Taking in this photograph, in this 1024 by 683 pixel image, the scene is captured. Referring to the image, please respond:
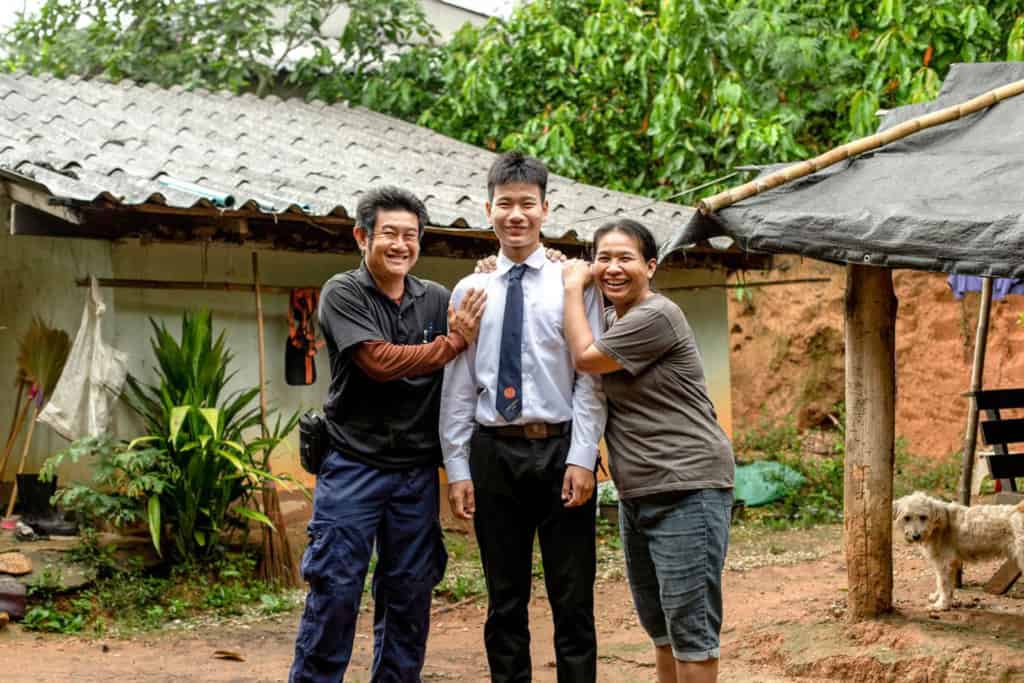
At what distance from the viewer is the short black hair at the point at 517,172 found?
401 cm

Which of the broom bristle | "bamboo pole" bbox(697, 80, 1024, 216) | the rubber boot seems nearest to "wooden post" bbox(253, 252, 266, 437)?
the broom bristle

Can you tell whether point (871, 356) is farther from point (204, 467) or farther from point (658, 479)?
point (204, 467)

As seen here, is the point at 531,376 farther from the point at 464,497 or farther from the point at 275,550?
the point at 275,550

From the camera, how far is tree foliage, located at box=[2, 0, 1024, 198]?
438 inches

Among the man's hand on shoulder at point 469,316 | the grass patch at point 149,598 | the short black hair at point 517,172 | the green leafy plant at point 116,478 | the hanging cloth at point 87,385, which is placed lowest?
the grass patch at point 149,598

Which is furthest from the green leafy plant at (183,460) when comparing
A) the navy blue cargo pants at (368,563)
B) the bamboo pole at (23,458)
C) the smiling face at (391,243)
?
the smiling face at (391,243)

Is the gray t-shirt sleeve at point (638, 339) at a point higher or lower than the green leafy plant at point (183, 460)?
higher

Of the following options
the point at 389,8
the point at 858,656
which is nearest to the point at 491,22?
the point at 389,8

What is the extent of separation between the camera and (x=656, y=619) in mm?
4152

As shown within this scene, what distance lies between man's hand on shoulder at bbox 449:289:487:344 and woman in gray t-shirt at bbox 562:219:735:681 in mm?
304

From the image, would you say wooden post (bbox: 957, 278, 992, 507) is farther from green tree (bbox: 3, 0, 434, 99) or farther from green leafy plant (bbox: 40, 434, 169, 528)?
green tree (bbox: 3, 0, 434, 99)

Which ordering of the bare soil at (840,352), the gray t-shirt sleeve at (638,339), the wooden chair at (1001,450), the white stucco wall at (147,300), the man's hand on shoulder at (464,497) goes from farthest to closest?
the bare soil at (840,352)
the white stucco wall at (147,300)
the wooden chair at (1001,450)
the man's hand on shoulder at (464,497)
the gray t-shirt sleeve at (638,339)

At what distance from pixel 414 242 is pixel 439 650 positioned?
2989 mm

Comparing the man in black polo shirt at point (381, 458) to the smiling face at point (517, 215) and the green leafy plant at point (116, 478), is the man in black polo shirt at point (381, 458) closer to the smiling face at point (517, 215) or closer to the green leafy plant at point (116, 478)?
the smiling face at point (517, 215)
